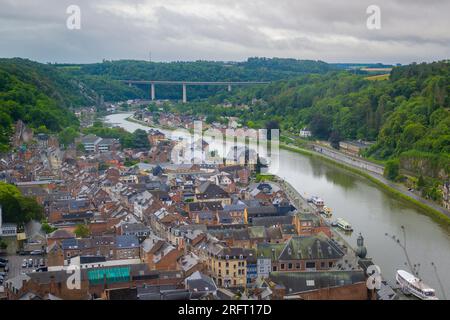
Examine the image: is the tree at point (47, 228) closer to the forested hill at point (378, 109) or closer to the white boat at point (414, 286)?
the white boat at point (414, 286)

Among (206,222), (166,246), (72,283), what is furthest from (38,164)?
(72,283)

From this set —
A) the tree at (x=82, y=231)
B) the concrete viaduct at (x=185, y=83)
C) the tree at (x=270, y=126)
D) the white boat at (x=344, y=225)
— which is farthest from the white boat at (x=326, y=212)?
the concrete viaduct at (x=185, y=83)

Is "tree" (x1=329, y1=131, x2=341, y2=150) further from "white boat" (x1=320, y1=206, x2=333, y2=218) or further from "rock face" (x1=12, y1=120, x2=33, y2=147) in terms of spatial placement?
"white boat" (x1=320, y1=206, x2=333, y2=218)

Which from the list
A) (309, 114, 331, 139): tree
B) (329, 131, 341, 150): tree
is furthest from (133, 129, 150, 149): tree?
(309, 114, 331, 139): tree

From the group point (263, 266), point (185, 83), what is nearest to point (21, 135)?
point (263, 266)

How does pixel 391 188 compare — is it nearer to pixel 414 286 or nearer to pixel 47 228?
pixel 414 286

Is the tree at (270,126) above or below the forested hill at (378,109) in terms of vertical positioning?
below
